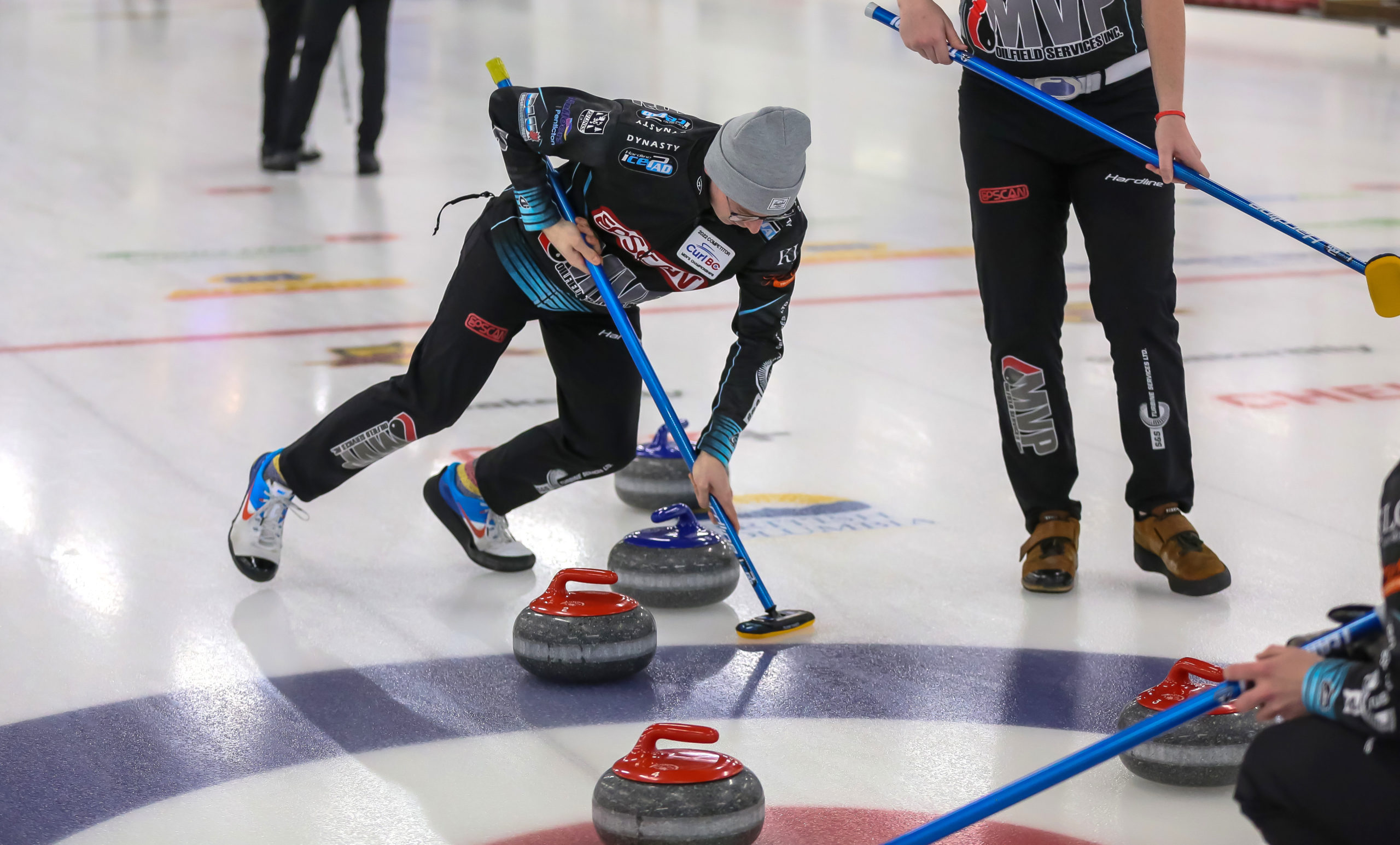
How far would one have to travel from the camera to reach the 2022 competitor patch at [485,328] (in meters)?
3.03

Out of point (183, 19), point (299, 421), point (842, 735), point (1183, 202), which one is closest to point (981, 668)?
point (842, 735)

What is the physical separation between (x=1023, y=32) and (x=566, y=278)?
0.95m

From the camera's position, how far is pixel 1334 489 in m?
3.78

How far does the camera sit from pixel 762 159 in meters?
2.61

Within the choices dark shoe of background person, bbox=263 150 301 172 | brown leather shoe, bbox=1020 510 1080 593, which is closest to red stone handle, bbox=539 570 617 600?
brown leather shoe, bbox=1020 510 1080 593

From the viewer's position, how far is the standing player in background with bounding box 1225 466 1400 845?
1555 millimetres

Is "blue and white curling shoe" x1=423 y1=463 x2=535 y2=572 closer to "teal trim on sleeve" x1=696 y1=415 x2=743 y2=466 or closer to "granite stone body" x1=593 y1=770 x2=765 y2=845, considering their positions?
"teal trim on sleeve" x1=696 y1=415 x2=743 y2=466

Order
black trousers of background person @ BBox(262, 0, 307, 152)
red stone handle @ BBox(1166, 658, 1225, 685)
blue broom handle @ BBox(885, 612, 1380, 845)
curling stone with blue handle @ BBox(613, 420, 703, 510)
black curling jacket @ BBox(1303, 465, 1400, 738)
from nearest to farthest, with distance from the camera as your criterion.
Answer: black curling jacket @ BBox(1303, 465, 1400, 738) < blue broom handle @ BBox(885, 612, 1380, 845) < red stone handle @ BBox(1166, 658, 1225, 685) < curling stone with blue handle @ BBox(613, 420, 703, 510) < black trousers of background person @ BBox(262, 0, 307, 152)

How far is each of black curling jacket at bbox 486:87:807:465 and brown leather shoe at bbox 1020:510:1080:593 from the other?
66 centimetres

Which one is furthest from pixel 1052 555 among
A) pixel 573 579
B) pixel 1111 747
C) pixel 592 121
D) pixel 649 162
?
pixel 1111 747

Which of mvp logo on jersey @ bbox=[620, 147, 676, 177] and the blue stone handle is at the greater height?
mvp logo on jersey @ bbox=[620, 147, 676, 177]

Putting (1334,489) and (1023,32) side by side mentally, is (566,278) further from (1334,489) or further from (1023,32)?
(1334,489)

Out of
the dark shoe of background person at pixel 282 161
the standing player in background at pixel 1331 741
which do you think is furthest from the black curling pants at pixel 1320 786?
the dark shoe of background person at pixel 282 161

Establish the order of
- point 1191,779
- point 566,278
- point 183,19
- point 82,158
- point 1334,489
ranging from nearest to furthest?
point 1191,779 → point 566,278 → point 1334,489 → point 82,158 → point 183,19
